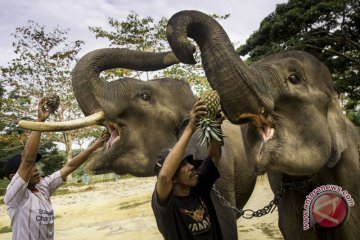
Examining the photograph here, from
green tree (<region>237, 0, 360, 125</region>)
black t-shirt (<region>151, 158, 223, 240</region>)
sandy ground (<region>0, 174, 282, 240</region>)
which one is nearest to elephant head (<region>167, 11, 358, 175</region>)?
black t-shirt (<region>151, 158, 223, 240</region>)

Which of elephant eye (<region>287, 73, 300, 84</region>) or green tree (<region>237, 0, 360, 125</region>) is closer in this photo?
elephant eye (<region>287, 73, 300, 84</region>)

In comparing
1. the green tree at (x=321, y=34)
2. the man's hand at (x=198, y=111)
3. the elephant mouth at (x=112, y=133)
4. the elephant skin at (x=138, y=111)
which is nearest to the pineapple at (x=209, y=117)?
the man's hand at (x=198, y=111)

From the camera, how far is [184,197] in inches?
104

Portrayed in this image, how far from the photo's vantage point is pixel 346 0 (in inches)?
508

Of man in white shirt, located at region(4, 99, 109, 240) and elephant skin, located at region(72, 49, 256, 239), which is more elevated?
elephant skin, located at region(72, 49, 256, 239)

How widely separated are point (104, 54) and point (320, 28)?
38.7ft

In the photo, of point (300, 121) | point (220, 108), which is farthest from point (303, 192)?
point (220, 108)

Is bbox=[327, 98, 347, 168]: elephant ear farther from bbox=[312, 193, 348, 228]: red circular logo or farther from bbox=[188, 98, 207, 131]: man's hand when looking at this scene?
bbox=[188, 98, 207, 131]: man's hand

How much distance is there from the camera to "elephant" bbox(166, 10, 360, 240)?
93.7 inches

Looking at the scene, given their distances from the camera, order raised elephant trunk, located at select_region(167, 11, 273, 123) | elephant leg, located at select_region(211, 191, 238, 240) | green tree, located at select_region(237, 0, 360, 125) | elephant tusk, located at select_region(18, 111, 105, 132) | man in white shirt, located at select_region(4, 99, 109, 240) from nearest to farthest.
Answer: raised elephant trunk, located at select_region(167, 11, 273, 123)
elephant tusk, located at select_region(18, 111, 105, 132)
man in white shirt, located at select_region(4, 99, 109, 240)
elephant leg, located at select_region(211, 191, 238, 240)
green tree, located at select_region(237, 0, 360, 125)

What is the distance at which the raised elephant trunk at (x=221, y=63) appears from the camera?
234cm

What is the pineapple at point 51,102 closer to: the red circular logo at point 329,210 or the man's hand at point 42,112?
the man's hand at point 42,112

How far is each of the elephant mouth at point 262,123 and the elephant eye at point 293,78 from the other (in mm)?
382

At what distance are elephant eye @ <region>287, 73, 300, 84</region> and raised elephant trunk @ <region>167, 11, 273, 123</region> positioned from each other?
274 millimetres
